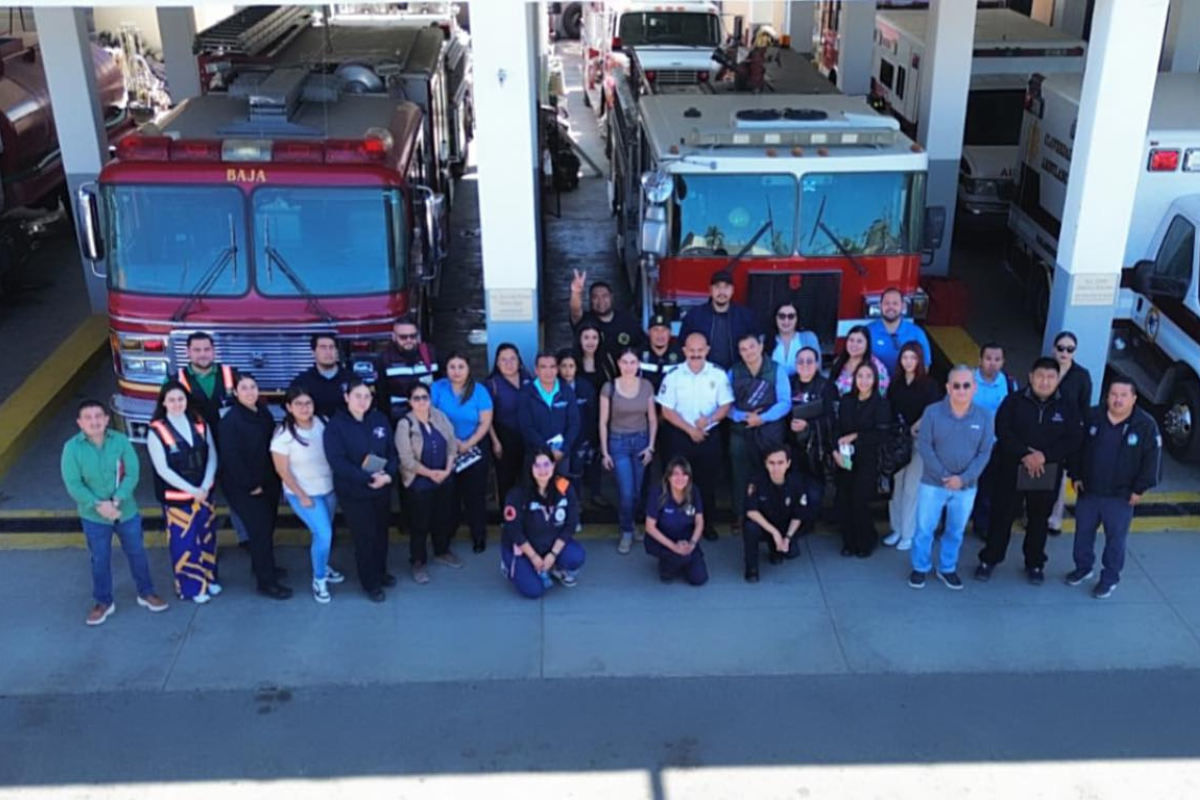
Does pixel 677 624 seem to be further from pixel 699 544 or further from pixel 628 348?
pixel 628 348

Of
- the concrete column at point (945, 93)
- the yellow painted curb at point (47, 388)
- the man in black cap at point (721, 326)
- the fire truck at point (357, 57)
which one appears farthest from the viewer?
the concrete column at point (945, 93)

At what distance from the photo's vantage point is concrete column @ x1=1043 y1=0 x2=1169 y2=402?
8391 mm

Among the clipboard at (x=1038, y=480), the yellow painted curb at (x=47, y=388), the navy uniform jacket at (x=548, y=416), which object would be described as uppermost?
the navy uniform jacket at (x=548, y=416)

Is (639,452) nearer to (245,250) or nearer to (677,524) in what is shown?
(677,524)

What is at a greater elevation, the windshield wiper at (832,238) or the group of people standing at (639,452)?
the windshield wiper at (832,238)

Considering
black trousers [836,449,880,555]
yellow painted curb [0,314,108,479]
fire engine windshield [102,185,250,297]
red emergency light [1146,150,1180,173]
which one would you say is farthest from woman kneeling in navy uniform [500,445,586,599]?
red emergency light [1146,150,1180,173]

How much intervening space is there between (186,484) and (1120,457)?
18.6ft

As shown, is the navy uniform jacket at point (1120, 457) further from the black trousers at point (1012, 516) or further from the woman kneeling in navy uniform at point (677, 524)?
the woman kneeling in navy uniform at point (677, 524)

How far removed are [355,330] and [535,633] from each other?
8.60 feet

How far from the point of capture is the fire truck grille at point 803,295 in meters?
9.22

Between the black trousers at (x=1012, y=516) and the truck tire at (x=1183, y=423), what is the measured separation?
2.16 m

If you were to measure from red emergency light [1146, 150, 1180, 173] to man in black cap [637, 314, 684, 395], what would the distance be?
472 centimetres

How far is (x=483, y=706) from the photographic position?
6.71 meters

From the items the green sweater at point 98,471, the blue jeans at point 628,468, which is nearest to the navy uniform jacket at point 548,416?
the blue jeans at point 628,468
